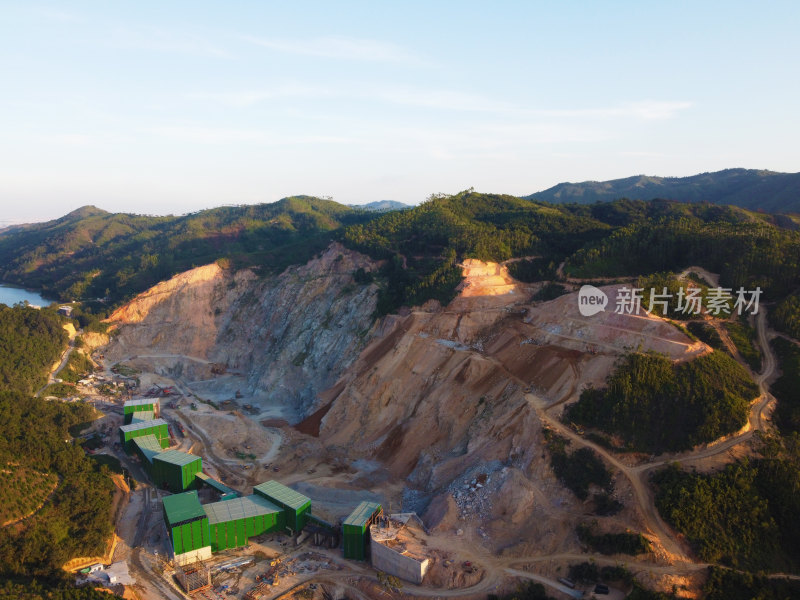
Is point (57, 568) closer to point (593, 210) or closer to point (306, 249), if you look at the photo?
point (306, 249)

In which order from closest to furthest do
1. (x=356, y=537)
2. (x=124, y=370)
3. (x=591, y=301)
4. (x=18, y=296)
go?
(x=356, y=537) < (x=591, y=301) < (x=124, y=370) < (x=18, y=296)

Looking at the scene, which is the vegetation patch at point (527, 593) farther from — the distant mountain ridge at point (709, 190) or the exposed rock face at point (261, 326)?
the distant mountain ridge at point (709, 190)

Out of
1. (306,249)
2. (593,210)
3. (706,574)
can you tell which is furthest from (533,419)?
(306,249)

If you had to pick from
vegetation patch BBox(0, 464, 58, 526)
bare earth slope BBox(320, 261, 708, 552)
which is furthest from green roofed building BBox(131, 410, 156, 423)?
bare earth slope BBox(320, 261, 708, 552)

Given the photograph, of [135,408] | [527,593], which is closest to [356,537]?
[527,593]

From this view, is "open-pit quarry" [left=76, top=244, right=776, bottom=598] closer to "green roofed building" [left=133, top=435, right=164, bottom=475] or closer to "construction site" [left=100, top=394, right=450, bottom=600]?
"construction site" [left=100, top=394, right=450, bottom=600]

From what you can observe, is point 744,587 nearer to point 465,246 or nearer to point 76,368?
point 465,246
